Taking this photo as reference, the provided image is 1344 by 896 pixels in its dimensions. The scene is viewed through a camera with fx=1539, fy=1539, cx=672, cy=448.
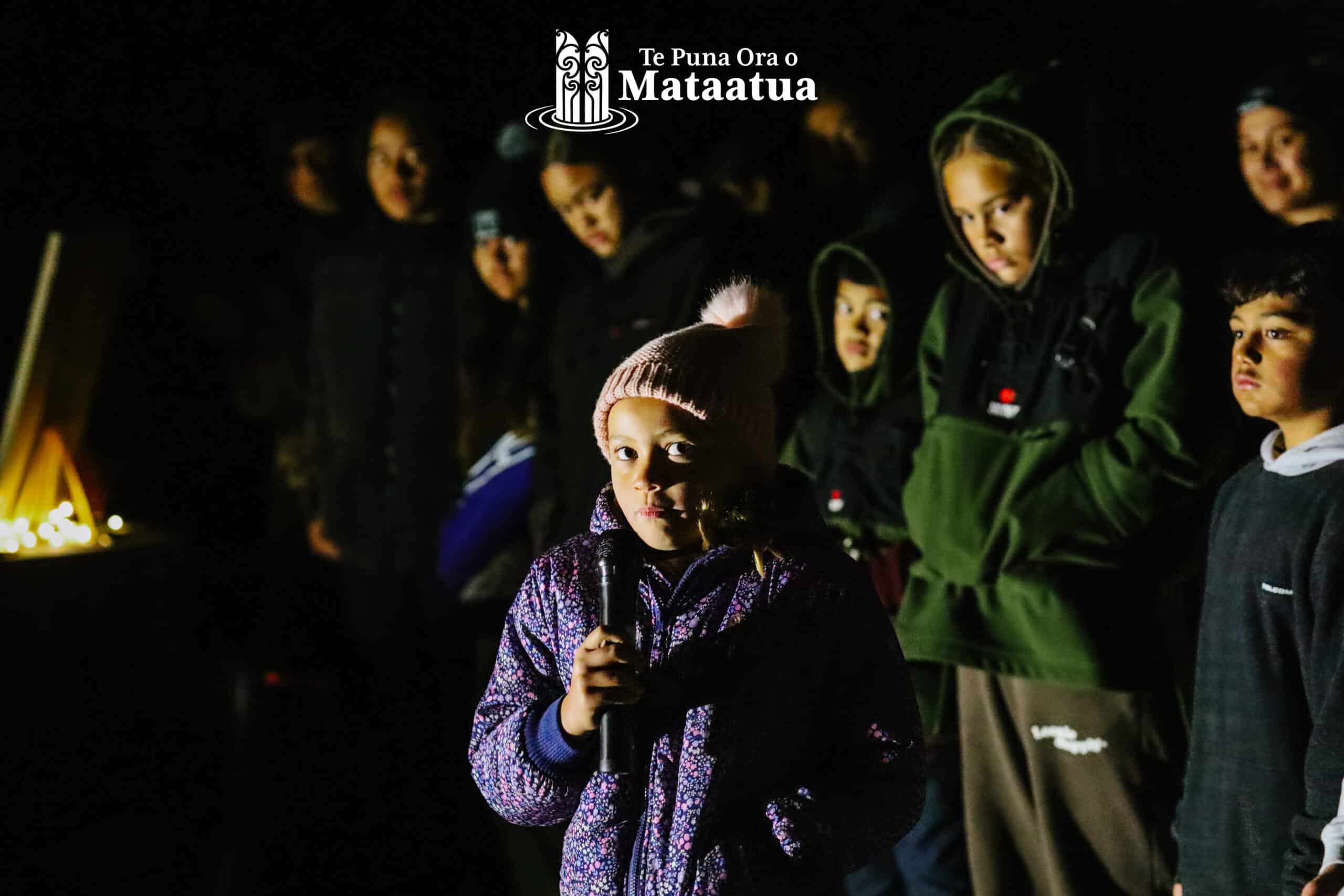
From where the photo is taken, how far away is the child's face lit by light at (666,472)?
180cm

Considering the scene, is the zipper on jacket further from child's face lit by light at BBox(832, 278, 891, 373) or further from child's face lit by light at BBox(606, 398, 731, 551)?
child's face lit by light at BBox(832, 278, 891, 373)

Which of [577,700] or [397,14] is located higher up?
[397,14]

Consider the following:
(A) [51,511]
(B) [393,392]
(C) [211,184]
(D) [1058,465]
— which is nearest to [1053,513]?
(D) [1058,465]

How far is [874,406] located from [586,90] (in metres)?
0.88

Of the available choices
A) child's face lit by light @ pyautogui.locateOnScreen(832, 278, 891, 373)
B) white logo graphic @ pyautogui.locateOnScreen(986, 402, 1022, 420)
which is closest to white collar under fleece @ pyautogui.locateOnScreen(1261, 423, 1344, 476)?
white logo graphic @ pyautogui.locateOnScreen(986, 402, 1022, 420)

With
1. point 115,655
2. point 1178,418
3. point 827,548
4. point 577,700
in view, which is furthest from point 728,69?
point 115,655

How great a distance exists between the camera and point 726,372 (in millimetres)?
1846

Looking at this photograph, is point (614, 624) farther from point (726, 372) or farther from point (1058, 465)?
point (1058, 465)

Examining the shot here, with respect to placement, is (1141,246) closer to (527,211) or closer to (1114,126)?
(1114,126)

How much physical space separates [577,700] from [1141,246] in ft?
4.75

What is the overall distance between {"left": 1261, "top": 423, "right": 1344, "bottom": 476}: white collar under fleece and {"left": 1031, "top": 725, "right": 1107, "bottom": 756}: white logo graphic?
660mm

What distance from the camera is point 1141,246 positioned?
261cm

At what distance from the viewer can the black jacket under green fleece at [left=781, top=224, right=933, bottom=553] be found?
3.02 meters

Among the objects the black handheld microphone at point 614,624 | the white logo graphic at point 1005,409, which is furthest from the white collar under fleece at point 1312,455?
the black handheld microphone at point 614,624
